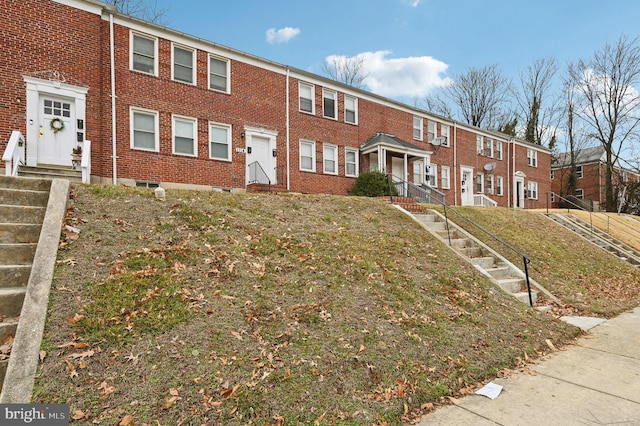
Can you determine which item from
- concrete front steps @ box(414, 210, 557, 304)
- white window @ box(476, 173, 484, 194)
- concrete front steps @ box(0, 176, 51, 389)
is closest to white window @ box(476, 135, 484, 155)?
white window @ box(476, 173, 484, 194)

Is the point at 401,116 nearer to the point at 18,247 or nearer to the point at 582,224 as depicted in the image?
the point at 582,224

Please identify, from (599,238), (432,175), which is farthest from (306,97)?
(599,238)

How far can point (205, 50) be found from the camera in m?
13.2

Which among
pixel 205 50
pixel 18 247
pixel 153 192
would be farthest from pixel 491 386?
pixel 205 50

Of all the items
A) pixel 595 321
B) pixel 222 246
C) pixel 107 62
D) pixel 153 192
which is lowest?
pixel 595 321

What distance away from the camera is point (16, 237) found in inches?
173

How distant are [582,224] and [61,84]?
71.4ft

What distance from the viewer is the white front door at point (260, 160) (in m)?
14.0

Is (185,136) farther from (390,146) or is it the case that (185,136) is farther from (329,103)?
(390,146)

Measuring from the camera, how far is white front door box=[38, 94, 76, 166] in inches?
396

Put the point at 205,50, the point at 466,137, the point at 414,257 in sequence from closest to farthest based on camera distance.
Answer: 1. the point at 414,257
2. the point at 205,50
3. the point at 466,137

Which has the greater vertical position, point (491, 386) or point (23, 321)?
point (23, 321)

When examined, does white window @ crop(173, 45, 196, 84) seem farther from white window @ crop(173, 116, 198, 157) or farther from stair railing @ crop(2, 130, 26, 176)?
stair railing @ crop(2, 130, 26, 176)

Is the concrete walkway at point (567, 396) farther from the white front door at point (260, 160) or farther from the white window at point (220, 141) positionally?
the white window at point (220, 141)
